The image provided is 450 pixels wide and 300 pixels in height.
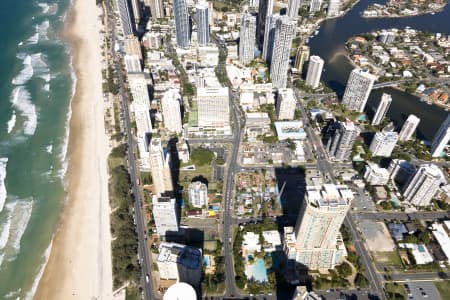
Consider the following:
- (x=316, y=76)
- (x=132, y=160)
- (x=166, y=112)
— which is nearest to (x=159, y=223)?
(x=132, y=160)

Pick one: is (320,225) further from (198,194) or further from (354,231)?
(198,194)

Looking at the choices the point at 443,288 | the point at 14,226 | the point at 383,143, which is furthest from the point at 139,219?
the point at 383,143

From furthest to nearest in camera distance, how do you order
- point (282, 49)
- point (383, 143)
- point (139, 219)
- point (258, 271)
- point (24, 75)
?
point (24, 75), point (282, 49), point (383, 143), point (139, 219), point (258, 271)

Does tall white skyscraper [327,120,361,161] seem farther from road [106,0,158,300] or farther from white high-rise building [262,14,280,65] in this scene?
road [106,0,158,300]

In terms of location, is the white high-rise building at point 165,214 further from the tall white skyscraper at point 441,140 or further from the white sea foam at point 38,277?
the tall white skyscraper at point 441,140

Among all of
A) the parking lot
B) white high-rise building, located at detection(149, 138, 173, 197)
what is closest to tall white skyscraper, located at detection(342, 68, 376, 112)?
the parking lot

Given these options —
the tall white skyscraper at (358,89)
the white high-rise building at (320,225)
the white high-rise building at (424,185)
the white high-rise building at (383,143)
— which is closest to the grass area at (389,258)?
the white high-rise building at (320,225)

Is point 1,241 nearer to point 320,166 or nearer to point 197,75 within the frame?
point 197,75
